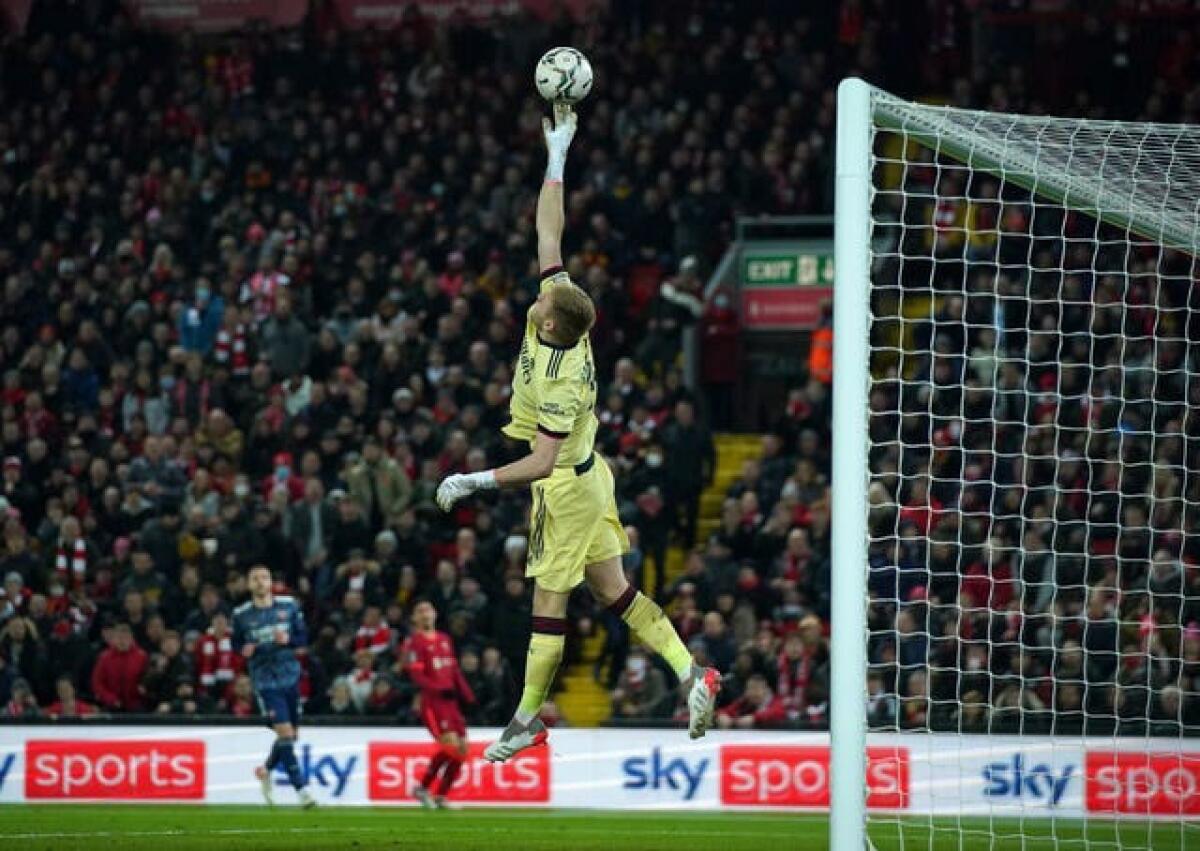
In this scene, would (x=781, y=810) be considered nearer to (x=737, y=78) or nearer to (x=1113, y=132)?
(x=1113, y=132)

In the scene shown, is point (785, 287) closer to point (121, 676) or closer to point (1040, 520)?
point (121, 676)

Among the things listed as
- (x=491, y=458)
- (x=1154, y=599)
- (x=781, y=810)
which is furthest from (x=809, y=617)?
(x=491, y=458)

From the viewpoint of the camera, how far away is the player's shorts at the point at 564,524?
10141 mm

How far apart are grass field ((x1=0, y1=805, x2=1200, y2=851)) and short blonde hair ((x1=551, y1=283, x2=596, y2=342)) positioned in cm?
415

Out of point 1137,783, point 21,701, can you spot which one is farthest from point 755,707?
point 21,701

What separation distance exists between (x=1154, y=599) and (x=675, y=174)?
9.56m

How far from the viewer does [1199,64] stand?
24.1 metres

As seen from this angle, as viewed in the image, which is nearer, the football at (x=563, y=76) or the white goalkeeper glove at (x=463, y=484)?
the white goalkeeper glove at (x=463, y=484)

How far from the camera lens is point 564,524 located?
10.1m

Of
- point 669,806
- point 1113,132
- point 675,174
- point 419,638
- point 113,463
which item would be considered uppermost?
point 675,174

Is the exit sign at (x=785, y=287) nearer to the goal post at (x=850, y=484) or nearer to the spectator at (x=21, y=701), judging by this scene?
the spectator at (x=21, y=701)

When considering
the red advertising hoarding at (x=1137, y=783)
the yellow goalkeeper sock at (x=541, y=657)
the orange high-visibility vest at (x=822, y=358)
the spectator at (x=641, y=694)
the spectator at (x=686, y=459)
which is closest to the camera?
the yellow goalkeeper sock at (x=541, y=657)

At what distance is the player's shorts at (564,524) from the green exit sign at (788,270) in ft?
46.7

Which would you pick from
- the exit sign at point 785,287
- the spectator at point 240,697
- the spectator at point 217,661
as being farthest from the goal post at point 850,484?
the exit sign at point 785,287
